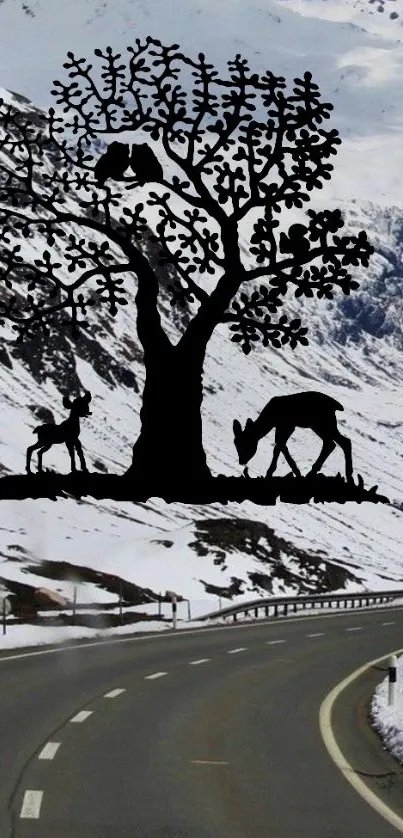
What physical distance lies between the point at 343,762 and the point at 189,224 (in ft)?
68.4

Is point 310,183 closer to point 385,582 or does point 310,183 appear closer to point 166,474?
point 166,474

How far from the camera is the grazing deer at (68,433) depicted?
22.7 ft

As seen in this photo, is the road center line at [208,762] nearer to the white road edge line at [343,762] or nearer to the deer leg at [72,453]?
the white road edge line at [343,762]

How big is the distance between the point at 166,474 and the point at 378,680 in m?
41.3

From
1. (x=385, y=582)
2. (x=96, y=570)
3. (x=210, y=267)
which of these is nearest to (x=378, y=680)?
(x=210, y=267)

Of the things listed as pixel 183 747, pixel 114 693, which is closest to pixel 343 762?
pixel 183 747

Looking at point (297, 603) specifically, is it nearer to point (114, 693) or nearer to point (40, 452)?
point (114, 693)

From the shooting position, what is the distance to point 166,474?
6758 millimetres

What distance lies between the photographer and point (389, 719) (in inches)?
1299

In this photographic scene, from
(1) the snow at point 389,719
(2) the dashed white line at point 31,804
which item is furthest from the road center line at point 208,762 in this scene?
(2) the dashed white line at point 31,804

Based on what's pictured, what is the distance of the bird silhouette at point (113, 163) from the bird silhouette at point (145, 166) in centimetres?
7

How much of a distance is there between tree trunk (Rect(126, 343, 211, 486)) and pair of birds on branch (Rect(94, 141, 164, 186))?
832mm

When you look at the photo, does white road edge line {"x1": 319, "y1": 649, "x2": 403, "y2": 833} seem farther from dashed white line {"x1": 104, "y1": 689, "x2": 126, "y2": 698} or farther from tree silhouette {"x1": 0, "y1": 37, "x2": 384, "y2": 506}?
tree silhouette {"x1": 0, "y1": 37, "x2": 384, "y2": 506}

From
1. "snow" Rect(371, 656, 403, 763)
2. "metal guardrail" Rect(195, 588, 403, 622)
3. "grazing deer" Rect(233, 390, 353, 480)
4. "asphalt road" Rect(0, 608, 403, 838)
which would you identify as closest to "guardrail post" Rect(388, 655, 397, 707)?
"snow" Rect(371, 656, 403, 763)
